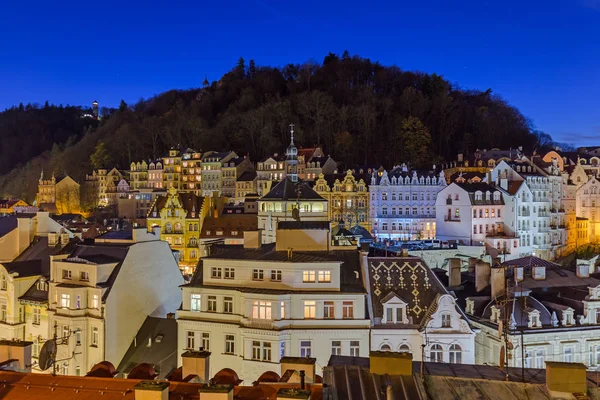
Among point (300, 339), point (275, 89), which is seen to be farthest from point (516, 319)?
point (275, 89)

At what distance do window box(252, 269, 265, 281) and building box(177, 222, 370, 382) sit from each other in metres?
0.04

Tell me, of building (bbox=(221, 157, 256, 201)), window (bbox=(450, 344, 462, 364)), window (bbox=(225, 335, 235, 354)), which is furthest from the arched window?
building (bbox=(221, 157, 256, 201))

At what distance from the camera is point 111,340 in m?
27.7

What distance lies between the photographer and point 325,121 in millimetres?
109312

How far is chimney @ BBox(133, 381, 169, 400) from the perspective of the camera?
11.3 metres

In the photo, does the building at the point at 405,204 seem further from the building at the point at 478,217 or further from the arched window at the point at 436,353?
the arched window at the point at 436,353

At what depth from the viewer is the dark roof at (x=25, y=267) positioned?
31172mm

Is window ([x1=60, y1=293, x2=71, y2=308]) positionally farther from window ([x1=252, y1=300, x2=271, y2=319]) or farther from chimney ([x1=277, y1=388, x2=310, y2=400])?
chimney ([x1=277, y1=388, x2=310, y2=400])

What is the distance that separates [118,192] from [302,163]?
40352 mm

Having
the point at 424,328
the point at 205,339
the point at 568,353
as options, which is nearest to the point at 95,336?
the point at 205,339

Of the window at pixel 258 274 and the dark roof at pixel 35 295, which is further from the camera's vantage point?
the dark roof at pixel 35 295

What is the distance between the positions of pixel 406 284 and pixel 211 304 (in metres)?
8.82

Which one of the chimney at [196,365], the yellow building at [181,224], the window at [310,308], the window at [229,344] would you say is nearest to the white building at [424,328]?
the window at [310,308]

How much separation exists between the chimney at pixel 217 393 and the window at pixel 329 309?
13156 mm
